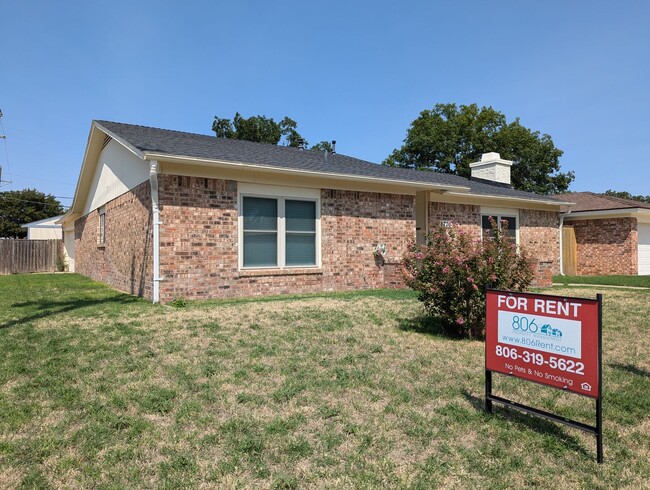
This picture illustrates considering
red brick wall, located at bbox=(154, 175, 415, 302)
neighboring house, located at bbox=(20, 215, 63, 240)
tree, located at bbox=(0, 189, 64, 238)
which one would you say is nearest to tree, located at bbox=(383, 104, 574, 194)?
red brick wall, located at bbox=(154, 175, 415, 302)

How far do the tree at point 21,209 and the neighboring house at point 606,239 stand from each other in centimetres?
5083

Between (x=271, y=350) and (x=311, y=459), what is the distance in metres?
2.65

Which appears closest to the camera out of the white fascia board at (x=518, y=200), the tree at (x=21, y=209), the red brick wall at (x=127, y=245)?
the red brick wall at (x=127, y=245)

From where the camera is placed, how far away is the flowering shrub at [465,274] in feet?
20.7

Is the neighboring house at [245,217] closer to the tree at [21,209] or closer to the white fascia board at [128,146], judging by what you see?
the white fascia board at [128,146]

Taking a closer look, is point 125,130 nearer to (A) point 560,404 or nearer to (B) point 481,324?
(B) point 481,324

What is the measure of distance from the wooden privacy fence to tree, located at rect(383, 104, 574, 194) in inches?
1097

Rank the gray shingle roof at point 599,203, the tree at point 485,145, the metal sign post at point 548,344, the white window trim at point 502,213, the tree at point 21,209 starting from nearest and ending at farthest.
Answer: the metal sign post at point 548,344 → the white window trim at point 502,213 → the gray shingle roof at point 599,203 → the tree at point 485,145 → the tree at point 21,209

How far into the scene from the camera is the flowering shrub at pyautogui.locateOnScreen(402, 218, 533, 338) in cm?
630

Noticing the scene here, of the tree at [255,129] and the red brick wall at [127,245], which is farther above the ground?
the tree at [255,129]

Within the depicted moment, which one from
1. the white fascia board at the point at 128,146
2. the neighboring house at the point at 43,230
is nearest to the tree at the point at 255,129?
the neighboring house at the point at 43,230

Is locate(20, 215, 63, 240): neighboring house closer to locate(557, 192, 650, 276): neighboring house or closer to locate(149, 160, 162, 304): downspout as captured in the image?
locate(149, 160, 162, 304): downspout

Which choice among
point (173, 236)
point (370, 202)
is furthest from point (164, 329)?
point (370, 202)

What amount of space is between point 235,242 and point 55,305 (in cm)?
383
